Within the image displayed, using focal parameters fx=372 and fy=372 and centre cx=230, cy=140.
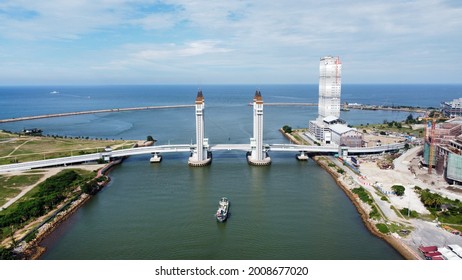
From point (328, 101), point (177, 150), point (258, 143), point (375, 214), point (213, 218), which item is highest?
point (328, 101)

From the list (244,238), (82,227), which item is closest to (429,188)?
(244,238)

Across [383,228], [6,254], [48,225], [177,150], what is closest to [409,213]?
[383,228]

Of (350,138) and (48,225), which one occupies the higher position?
(350,138)

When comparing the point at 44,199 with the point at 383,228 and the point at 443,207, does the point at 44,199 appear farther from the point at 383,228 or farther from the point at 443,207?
the point at 443,207

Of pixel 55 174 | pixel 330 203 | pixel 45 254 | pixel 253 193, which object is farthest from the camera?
pixel 55 174

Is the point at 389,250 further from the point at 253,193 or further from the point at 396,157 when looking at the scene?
the point at 396,157
